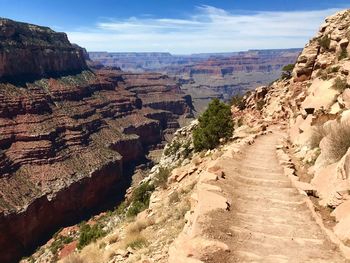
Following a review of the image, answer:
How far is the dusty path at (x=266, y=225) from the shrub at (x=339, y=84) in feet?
33.2

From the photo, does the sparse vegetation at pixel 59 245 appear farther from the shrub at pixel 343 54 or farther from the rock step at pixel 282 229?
the rock step at pixel 282 229

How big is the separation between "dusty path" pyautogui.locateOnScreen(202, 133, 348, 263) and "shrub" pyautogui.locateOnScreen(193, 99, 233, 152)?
17.9 meters

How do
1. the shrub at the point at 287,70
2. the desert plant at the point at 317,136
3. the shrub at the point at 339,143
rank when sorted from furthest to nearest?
the shrub at the point at 287,70 → the desert plant at the point at 317,136 → the shrub at the point at 339,143

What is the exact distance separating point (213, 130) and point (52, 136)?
63888 millimetres

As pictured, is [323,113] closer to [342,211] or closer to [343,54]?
[342,211]

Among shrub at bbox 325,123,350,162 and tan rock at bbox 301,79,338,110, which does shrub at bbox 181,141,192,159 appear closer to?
tan rock at bbox 301,79,338,110

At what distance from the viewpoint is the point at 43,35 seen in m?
141

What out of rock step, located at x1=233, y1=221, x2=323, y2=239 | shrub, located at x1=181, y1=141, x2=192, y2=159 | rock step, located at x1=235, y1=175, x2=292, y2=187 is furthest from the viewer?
shrub, located at x1=181, y1=141, x2=192, y2=159

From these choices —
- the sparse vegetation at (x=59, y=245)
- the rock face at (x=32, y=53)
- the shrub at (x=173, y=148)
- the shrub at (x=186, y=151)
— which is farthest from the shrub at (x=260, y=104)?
the rock face at (x=32, y=53)

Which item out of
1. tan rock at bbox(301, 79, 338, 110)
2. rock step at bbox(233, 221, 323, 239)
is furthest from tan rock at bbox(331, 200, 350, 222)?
tan rock at bbox(301, 79, 338, 110)

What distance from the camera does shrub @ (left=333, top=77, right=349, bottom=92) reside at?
93.2 ft

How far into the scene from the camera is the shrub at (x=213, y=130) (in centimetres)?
4006

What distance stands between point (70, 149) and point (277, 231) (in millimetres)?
87444

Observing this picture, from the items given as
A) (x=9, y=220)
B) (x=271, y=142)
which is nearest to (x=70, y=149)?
(x=9, y=220)
